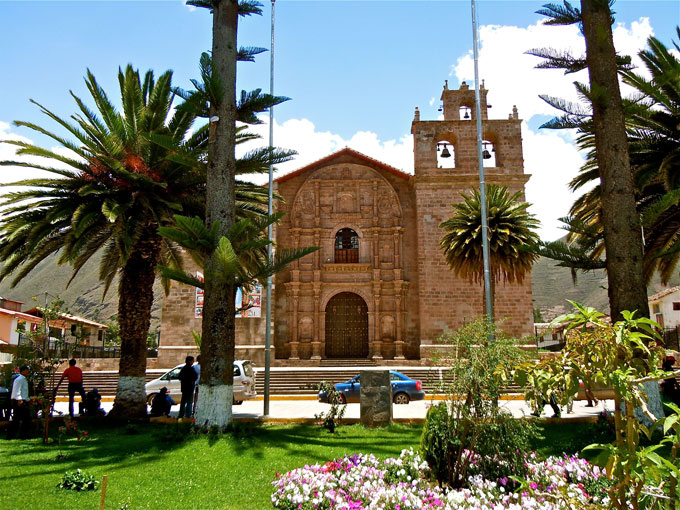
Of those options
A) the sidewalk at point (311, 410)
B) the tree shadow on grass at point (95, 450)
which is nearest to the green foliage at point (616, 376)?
the tree shadow on grass at point (95, 450)

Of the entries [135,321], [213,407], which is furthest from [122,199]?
[213,407]

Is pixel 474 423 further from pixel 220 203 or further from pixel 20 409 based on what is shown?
pixel 20 409

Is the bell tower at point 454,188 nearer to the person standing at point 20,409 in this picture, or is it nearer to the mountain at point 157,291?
the person standing at point 20,409

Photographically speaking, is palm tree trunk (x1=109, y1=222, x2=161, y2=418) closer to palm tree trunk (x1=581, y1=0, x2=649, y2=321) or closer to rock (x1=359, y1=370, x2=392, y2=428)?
rock (x1=359, y1=370, x2=392, y2=428)

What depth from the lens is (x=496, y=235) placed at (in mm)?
17609

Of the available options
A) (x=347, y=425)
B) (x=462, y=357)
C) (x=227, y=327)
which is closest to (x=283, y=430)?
(x=347, y=425)

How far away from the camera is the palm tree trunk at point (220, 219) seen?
29.9 feet

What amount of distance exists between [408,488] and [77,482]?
11.7 ft

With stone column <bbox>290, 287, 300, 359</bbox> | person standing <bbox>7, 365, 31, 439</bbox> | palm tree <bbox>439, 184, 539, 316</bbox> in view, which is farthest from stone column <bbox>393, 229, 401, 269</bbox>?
person standing <bbox>7, 365, 31, 439</bbox>

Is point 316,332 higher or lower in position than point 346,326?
lower

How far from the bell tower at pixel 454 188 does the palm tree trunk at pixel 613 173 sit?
1481 centimetres

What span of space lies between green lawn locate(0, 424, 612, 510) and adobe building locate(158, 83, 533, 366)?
1442cm

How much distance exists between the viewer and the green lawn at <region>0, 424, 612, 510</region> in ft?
18.2

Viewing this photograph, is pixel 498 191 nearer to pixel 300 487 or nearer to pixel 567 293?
pixel 300 487
